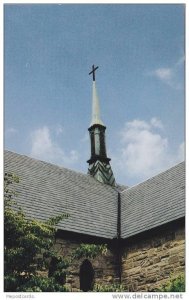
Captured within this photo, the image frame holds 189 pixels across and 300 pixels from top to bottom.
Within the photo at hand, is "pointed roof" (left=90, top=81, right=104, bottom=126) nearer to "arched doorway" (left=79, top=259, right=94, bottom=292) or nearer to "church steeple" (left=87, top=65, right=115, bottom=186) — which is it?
"church steeple" (left=87, top=65, right=115, bottom=186)

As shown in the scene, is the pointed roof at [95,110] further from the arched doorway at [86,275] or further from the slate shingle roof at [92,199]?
the arched doorway at [86,275]

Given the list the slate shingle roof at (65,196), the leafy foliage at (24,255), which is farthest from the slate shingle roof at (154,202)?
the leafy foliage at (24,255)

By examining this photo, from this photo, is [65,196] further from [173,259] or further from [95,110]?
[95,110]

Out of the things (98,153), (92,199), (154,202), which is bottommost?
(154,202)

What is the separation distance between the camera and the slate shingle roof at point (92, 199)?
45.8 feet

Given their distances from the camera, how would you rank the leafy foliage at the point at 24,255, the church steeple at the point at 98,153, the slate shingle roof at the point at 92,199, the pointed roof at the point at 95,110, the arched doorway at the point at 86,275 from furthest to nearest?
the pointed roof at the point at 95,110 → the church steeple at the point at 98,153 → the slate shingle roof at the point at 92,199 → the arched doorway at the point at 86,275 → the leafy foliage at the point at 24,255

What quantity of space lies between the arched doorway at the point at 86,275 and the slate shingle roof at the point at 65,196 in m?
1.04

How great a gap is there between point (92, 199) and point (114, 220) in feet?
4.61

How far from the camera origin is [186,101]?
827 cm

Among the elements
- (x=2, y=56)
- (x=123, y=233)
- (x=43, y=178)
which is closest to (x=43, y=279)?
(x=2, y=56)

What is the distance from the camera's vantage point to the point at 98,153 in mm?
21922

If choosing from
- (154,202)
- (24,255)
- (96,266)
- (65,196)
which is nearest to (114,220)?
(154,202)

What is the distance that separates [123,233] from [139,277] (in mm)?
1755

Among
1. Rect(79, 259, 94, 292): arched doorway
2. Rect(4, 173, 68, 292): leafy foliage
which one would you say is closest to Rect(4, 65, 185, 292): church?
Rect(79, 259, 94, 292): arched doorway
